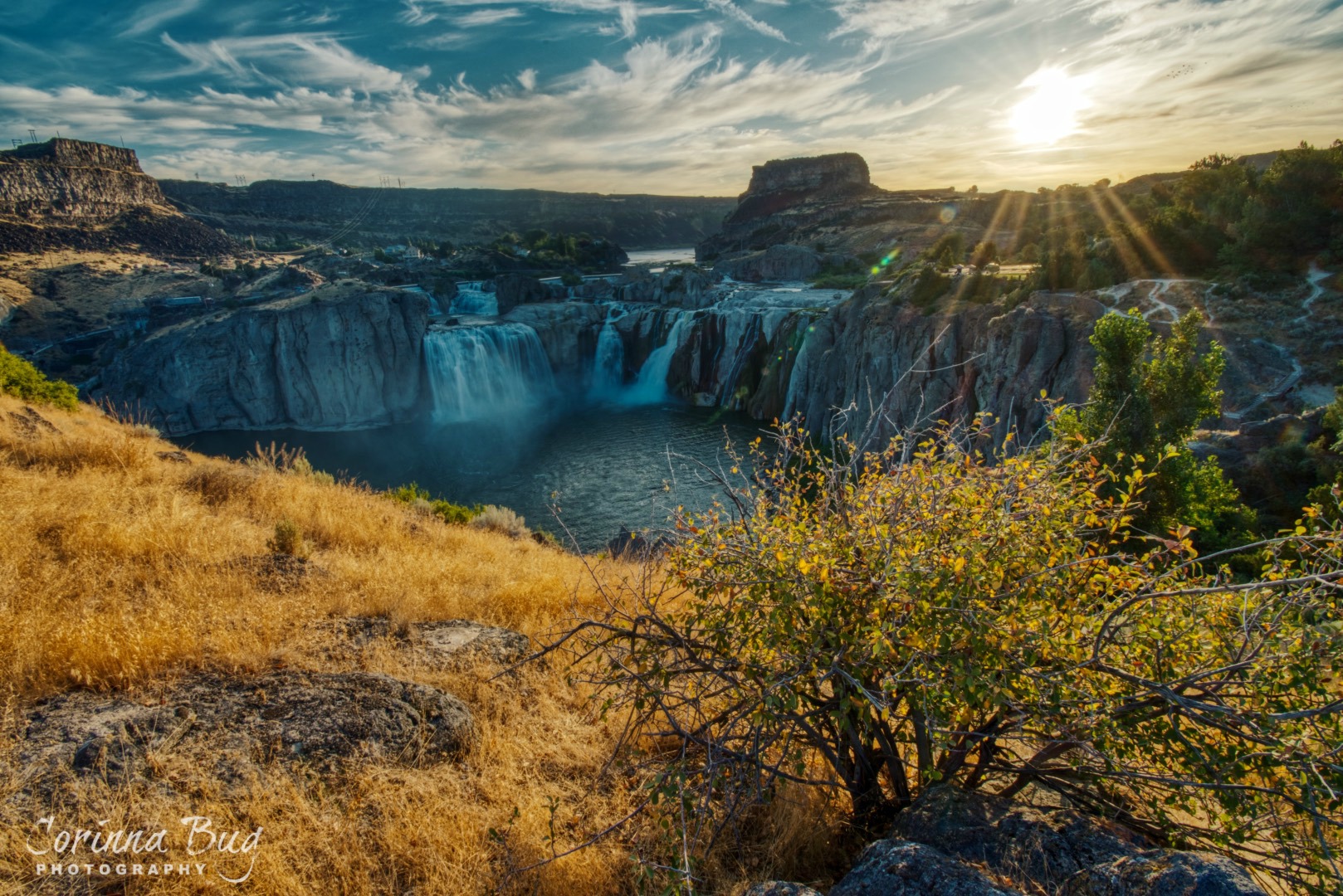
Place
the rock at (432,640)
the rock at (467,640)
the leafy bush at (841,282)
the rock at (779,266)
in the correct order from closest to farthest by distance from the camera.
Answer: the rock at (432,640) < the rock at (467,640) < the leafy bush at (841,282) < the rock at (779,266)

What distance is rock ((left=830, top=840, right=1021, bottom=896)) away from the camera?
2.33 meters

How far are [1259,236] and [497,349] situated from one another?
3971cm

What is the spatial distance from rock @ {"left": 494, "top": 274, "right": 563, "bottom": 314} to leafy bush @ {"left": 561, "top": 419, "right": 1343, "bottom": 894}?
160 feet

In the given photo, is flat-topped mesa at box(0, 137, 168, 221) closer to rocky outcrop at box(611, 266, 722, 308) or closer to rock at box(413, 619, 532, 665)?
rocky outcrop at box(611, 266, 722, 308)

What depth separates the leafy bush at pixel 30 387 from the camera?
14.9 meters

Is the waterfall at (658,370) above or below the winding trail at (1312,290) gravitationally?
below

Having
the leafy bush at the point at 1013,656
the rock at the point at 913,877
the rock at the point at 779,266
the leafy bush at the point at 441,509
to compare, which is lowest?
the leafy bush at the point at 441,509

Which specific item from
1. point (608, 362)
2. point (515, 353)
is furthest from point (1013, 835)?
point (608, 362)

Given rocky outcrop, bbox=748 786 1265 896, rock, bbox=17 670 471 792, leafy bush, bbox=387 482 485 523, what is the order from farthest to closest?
leafy bush, bbox=387 482 485 523
rock, bbox=17 670 471 792
rocky outcrop, bbox=748 786 1265 896

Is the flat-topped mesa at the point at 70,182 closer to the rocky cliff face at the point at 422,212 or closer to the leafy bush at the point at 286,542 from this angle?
the rocky cliff face at the point at 422,212

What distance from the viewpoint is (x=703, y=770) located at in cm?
312

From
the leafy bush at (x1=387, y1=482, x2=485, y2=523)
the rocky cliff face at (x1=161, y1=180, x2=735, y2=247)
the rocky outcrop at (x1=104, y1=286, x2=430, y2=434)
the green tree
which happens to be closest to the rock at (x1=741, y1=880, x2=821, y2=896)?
the green tree

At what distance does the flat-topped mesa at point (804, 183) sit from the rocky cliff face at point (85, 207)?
84.3 metres

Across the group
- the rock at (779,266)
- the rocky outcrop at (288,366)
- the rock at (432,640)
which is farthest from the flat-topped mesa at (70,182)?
the rock at (432,640)
